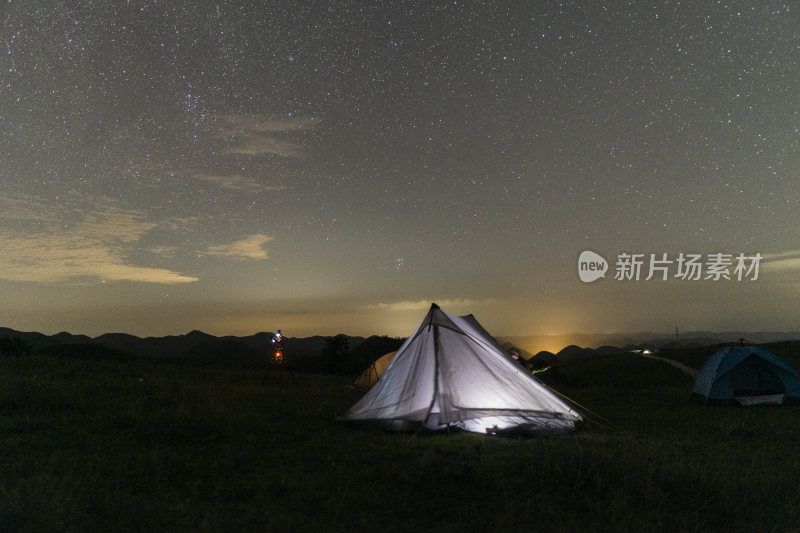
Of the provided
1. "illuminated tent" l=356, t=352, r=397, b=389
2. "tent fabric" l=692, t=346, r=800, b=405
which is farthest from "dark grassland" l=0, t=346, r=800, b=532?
"illuminated tent" l=356, t=352, r=397, b=389

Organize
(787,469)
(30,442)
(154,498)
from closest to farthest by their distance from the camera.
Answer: (154,498) → (787,469) → (30,442)

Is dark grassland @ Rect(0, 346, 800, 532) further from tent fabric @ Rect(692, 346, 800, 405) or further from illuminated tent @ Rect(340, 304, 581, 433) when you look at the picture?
tent fabric @ Rect(692, 346, 800, 405)

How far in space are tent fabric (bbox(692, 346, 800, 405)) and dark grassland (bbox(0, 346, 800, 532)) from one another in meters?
4.52

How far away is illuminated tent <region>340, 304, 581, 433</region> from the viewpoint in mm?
9703

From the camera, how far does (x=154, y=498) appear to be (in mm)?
5508

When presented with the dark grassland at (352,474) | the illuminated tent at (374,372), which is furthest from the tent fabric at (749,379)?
the illuminated tent at (374,372)

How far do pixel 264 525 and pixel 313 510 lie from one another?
0.58 meters

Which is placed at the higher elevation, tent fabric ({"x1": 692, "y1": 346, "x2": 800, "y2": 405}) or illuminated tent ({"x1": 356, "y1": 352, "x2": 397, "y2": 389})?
tent fabric ({"x1": 692, "y1": 346, "x2": 800, "y2": 405})

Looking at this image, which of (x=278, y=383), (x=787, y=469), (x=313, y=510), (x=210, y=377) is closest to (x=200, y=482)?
(x=313, y=510)

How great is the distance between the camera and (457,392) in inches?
395

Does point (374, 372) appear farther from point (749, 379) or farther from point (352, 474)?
point (352, 474)

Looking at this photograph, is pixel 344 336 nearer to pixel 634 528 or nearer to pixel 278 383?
pixel 278 383

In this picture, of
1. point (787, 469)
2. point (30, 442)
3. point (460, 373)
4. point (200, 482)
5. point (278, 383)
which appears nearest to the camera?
point (200, 482)

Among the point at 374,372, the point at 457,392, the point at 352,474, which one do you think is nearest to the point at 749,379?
the point at 457,392
